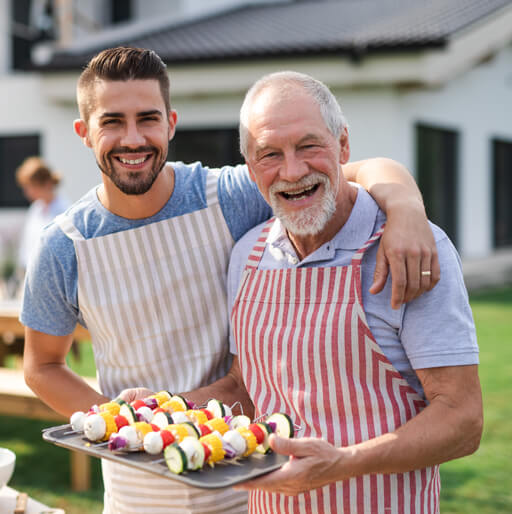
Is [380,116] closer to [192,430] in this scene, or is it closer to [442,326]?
[442,326]

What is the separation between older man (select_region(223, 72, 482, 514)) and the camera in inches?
66.6

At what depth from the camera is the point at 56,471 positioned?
4.70m

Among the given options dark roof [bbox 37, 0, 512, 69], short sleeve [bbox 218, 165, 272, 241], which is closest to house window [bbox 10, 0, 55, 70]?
dark roof [bbox 37, 0, 512, 69]

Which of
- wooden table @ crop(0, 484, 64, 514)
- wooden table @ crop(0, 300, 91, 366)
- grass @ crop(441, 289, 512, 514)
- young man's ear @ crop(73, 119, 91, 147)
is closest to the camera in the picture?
wooden table @ crop(0, 484, 64, 514)

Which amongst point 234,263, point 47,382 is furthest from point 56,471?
point 234,263

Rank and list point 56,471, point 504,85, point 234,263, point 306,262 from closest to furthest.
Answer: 1. point 306,262
2. point 234,263
3. point 56,471
4. point 504,85

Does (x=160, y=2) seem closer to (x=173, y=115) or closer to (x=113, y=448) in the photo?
(x=173, y=115)

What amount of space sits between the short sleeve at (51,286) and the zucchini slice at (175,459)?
793 millimetres

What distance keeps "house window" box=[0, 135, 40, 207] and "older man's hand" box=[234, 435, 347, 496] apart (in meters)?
11.3

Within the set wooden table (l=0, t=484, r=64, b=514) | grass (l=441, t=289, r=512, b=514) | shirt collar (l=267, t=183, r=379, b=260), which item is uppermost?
shirt collar (l=267, t=183, r=379, b=260)

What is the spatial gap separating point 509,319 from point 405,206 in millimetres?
7354

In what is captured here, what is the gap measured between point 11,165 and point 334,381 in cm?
1139

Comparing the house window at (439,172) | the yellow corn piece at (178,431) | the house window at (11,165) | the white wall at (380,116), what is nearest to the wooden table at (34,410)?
the yellow corn piece at (178,431)

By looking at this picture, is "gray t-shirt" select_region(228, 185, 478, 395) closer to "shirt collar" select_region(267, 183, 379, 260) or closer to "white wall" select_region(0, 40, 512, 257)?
"shirt collar" select_region(267, 183, 379, 260)
